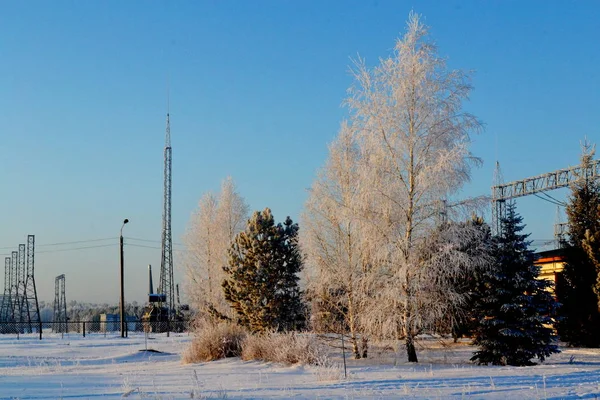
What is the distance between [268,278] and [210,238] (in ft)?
47.7

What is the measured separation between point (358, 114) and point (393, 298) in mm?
5939

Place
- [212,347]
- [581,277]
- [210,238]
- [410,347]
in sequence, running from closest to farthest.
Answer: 1. [410,347]
2. [212,347]
3. [581,277]
4. [210,238]

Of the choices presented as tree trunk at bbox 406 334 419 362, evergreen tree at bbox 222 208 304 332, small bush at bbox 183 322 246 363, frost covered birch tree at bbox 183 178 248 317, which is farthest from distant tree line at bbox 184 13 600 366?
frost covered birch tree at bbox 183 178 248 317

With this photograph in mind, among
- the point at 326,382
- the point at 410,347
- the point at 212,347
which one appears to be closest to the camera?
the point at 326,382

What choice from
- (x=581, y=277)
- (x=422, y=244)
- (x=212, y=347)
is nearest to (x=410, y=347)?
(x=422, y=244)

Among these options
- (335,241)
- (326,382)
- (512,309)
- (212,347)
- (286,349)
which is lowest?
(326,382)

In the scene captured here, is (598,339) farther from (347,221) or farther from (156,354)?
(156,354)

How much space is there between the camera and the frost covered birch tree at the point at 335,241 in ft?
75.0

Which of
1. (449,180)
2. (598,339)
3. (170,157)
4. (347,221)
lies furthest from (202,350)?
(170,157)

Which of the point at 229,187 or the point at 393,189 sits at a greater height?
the point at 229,187

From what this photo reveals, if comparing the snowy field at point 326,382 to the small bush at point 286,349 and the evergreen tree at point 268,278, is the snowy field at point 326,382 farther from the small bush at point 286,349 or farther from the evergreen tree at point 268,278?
the evergreen tree at point 268,278

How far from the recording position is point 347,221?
22.2 m

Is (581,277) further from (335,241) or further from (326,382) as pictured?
(326,382)

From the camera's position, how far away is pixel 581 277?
26594mm
